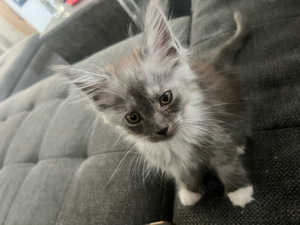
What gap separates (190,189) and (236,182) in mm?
209

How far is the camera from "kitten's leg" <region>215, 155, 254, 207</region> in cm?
82

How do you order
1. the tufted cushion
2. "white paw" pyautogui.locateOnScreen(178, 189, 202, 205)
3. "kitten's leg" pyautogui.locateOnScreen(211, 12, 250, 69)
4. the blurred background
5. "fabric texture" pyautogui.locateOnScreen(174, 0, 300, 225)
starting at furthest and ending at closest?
the blurred background < "kitten's leg" pyautogui.locateOnScreen(211, 12, 250, 69) < the tufted cushion < "white paw" pyautogui.locateOnScreen(178, 189, 202, 205) < "fabric texture" pyautogui.locateOnScreen(174, 0, 300, 225)

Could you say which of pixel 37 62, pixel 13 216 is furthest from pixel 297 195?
pixel 37 62

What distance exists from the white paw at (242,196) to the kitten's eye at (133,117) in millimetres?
513

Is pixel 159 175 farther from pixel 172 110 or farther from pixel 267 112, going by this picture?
pixel 267 112

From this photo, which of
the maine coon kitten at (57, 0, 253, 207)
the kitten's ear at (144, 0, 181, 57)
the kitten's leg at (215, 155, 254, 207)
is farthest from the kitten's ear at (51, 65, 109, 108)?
the kitten's leg at (215, 155, 254, 207)

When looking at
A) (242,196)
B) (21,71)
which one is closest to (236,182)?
(242,196)

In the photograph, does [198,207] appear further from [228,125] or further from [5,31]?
[5,31]

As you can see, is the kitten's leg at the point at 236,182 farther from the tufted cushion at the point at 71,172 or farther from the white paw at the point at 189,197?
the tufted cushion at the point at 71,172

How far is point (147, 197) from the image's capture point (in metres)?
1.06

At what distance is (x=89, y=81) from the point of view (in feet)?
2.97

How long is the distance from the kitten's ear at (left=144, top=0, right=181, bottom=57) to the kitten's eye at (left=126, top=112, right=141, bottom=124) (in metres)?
0.29

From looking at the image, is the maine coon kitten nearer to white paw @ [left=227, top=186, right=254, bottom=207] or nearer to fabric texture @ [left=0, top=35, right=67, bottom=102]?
white paw @ [left=227, top=186, right=254, bottom=207]

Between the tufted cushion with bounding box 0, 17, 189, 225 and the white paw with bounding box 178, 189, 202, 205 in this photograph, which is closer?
the white paw with bounding box 178, 189, 202, 205
